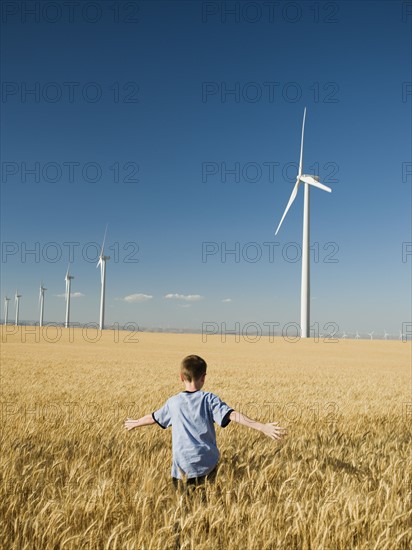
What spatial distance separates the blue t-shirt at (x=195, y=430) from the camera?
570 cm

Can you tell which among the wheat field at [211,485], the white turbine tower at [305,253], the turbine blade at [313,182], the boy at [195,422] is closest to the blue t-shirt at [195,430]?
the boy at [195,422]

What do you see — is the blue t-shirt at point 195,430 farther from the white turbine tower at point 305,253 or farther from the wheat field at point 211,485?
the white turbine tower at point 305,253

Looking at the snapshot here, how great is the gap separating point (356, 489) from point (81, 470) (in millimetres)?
3882

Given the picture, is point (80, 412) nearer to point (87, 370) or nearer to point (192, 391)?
point (192, 391)

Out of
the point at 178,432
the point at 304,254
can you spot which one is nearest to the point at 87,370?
the point at 178,432

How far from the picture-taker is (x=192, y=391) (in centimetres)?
584

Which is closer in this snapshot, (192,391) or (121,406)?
(192,391)

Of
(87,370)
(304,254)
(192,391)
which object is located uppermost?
(304,254)

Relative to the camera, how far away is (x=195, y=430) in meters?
5.74

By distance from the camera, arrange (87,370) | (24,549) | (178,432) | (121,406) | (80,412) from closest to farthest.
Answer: (24,549) < (178,432) < (80,412) < (121,406) < (87,370)

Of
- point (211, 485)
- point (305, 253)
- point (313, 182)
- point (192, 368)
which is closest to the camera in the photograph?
point (192, 368)

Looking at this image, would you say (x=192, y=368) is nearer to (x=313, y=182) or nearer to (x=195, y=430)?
(x=195, y=430)

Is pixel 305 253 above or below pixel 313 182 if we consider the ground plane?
below

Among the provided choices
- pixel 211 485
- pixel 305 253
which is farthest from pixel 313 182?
pixel 211 485
